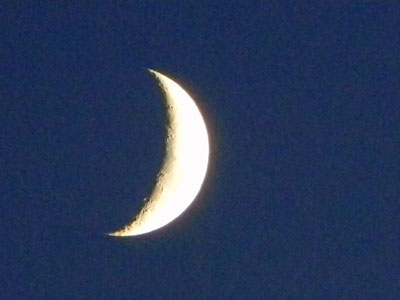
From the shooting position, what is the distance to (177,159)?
11.0 metres

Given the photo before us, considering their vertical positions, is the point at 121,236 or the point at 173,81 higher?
the point at 173,81

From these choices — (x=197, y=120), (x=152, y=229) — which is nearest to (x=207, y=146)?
(x=197, y=120)

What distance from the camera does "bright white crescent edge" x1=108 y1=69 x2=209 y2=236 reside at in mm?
10984

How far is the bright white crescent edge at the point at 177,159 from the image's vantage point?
11.0 metres

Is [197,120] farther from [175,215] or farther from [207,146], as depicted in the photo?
[175,215]

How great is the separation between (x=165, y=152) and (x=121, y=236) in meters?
0.97

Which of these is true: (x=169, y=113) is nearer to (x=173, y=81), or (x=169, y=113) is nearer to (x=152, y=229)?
(x=173, y=81)

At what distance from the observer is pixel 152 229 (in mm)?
11266

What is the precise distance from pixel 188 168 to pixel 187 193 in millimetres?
258

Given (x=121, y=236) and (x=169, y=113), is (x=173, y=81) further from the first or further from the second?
(x=121, y=236)

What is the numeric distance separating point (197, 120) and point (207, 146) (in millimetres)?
281

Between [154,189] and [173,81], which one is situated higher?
[173,81]

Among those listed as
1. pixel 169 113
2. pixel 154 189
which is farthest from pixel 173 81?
pixel 154 189

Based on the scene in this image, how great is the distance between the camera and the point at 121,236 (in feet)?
36.4
